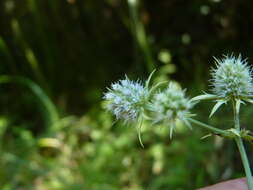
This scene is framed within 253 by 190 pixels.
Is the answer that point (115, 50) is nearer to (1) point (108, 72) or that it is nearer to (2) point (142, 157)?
(1) point (108, 72)

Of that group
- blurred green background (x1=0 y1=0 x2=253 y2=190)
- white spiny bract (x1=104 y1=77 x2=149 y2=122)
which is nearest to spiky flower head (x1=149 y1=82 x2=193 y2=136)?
white spiny bract (x1=104 y1=77 x2=149 y2=122)

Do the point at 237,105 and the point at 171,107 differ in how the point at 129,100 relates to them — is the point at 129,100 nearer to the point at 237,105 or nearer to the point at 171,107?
the point at 171,107

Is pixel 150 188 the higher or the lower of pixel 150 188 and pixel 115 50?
the lower

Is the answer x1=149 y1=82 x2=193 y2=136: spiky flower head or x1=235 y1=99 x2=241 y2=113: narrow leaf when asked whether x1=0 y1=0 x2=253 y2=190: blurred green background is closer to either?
x1=235 y1=99 x2=241 y2=113: narrow leaf

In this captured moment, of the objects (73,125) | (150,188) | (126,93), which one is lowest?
(126,93)

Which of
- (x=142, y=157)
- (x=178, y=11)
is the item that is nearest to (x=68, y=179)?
(x=142, y=157)

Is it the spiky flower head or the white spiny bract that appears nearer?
the spiky flower head
